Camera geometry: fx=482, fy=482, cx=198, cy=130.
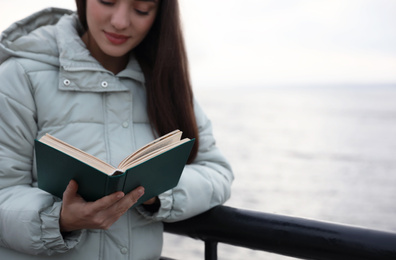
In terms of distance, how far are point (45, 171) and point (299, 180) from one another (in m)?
13.1

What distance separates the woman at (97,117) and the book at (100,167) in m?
0.04

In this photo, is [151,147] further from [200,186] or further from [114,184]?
[200,186]

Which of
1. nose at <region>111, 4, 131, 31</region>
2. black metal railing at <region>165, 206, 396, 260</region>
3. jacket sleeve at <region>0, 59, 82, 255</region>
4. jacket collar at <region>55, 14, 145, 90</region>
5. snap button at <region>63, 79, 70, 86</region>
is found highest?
nose at <region>111, 4, 131, 31</region>

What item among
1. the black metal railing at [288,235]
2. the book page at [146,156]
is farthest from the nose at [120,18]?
the black metal railing at [288,235]

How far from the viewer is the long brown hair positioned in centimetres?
177

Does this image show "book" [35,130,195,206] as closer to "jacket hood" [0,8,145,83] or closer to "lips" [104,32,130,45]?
"jacket hood" [0,8,145,83]

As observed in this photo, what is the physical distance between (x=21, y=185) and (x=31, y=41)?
476mm

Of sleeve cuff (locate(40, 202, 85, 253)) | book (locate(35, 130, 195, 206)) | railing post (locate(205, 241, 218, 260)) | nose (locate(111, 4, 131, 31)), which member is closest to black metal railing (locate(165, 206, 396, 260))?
railing post (locate(205, 241, 218, 260))

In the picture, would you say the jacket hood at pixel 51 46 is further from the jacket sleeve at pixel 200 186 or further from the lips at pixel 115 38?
the jacket sleeve at pixel 200 186

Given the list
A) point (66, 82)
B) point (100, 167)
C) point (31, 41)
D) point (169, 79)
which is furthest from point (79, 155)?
point (169, 79)

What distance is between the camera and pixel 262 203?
11023 mm

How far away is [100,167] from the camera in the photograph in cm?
122

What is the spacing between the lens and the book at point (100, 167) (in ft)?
3.91

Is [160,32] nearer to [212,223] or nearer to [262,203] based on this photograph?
[212,223]
